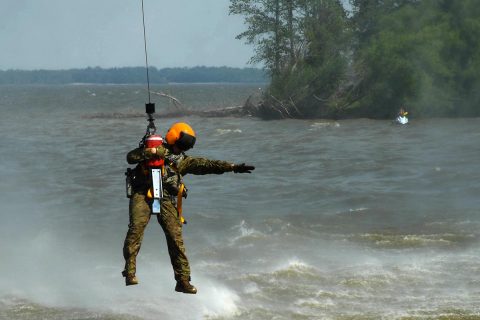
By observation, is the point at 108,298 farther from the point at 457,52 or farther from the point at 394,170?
the point at 457,52

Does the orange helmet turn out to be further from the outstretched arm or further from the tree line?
the tree line

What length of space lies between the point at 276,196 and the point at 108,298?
1255cm

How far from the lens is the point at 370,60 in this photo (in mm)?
62062

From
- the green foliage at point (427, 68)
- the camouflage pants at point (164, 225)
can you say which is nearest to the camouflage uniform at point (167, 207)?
the camouflage pants at point (164, 225)

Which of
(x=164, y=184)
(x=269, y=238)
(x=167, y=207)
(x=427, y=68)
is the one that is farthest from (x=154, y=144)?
(x=427, y=68)

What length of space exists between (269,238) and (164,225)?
10.6 meters

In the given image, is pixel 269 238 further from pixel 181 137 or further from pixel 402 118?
pixel 402 118

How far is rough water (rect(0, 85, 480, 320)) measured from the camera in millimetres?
14898

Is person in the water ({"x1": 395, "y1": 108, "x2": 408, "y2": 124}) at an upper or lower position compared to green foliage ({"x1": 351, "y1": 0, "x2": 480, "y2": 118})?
lower

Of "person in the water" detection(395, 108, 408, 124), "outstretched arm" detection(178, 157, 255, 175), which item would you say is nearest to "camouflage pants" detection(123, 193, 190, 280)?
"outstretched arm" detection(178, 157, 255, 175)

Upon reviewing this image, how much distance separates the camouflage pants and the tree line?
50168 mm

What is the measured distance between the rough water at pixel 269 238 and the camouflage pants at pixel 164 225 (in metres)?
3.84

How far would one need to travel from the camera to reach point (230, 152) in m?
42.2

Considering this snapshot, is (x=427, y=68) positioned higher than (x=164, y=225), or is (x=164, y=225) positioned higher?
(x=427, y=68)
